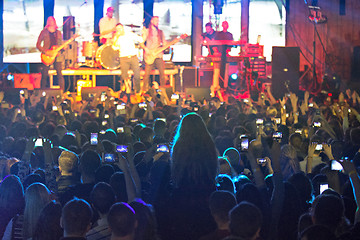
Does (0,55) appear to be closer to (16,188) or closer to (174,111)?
(174,111)

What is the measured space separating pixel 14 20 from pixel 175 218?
67.5 feet

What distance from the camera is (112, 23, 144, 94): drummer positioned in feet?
54.6

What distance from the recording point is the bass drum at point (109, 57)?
17.6 meters

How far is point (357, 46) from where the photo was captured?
17.6m

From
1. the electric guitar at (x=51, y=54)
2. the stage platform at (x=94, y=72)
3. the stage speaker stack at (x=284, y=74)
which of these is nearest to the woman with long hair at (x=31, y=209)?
the stage speaker stack at (x=284, y=74)

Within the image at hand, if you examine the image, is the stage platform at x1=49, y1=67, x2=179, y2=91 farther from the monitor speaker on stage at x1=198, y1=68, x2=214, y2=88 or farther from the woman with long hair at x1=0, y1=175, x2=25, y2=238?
the woman with long hair at x1=0, y1=175, x2=25, y2=238

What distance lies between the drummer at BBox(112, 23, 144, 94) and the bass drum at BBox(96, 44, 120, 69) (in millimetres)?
467

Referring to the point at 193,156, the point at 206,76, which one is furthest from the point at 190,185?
the point at 206,76

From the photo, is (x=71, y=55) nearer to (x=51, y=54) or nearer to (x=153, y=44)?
(x=51, y=54)

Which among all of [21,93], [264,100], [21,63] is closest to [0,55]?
[21,63]

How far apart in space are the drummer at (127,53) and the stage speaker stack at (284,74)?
3.73m

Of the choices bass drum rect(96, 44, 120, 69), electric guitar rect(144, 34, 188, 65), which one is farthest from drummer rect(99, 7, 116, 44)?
electric guitar rect(144, 34, 188, 65)

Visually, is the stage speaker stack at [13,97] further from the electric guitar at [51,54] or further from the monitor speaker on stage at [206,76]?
the monitor speaker on stage at [206,76]

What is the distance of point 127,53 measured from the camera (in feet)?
54.9
